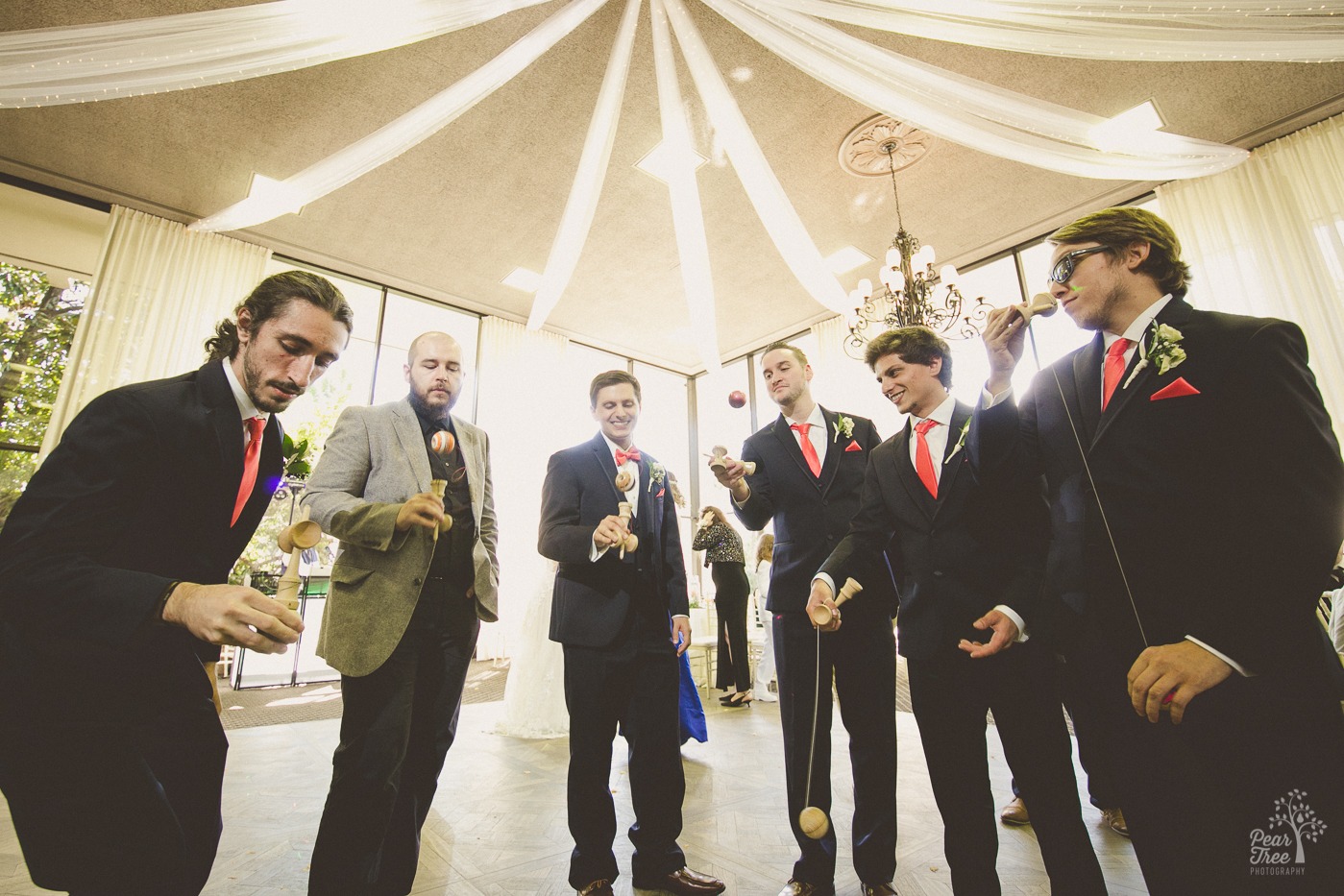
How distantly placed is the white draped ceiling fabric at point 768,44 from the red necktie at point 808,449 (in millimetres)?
2444

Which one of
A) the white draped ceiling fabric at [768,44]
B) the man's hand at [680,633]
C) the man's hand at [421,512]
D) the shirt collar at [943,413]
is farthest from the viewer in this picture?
the white draped ceiling fabric at [768,44]

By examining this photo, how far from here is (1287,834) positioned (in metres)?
0.83

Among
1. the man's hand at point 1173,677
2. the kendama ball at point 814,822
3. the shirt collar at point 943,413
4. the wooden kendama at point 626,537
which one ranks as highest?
the shirt collar at point 943,413

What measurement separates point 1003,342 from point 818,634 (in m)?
1.10

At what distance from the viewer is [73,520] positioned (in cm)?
91

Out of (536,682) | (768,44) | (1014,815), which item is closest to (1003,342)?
(1014,815)

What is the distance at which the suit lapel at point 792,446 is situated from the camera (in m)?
2.24

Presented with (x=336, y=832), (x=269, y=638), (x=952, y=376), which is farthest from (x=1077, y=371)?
(x=336, y=832)

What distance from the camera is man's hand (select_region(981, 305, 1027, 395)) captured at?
141cm

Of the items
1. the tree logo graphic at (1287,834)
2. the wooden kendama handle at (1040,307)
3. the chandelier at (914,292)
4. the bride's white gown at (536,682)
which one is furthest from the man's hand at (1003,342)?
the chandelier at (914,292)

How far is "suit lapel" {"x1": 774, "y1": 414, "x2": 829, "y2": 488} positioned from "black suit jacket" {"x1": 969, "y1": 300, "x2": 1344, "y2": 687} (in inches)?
38.1

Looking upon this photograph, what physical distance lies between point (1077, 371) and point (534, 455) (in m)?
7.17

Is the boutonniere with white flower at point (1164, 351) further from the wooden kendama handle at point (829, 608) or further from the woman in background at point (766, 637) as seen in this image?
the woman in background at point (766, 637)

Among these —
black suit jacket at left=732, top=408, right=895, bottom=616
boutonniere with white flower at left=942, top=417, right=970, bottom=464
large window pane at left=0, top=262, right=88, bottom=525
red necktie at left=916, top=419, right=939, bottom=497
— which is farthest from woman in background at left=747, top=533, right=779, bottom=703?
large window pane at left=0, top=262, right=88, bottom=525
